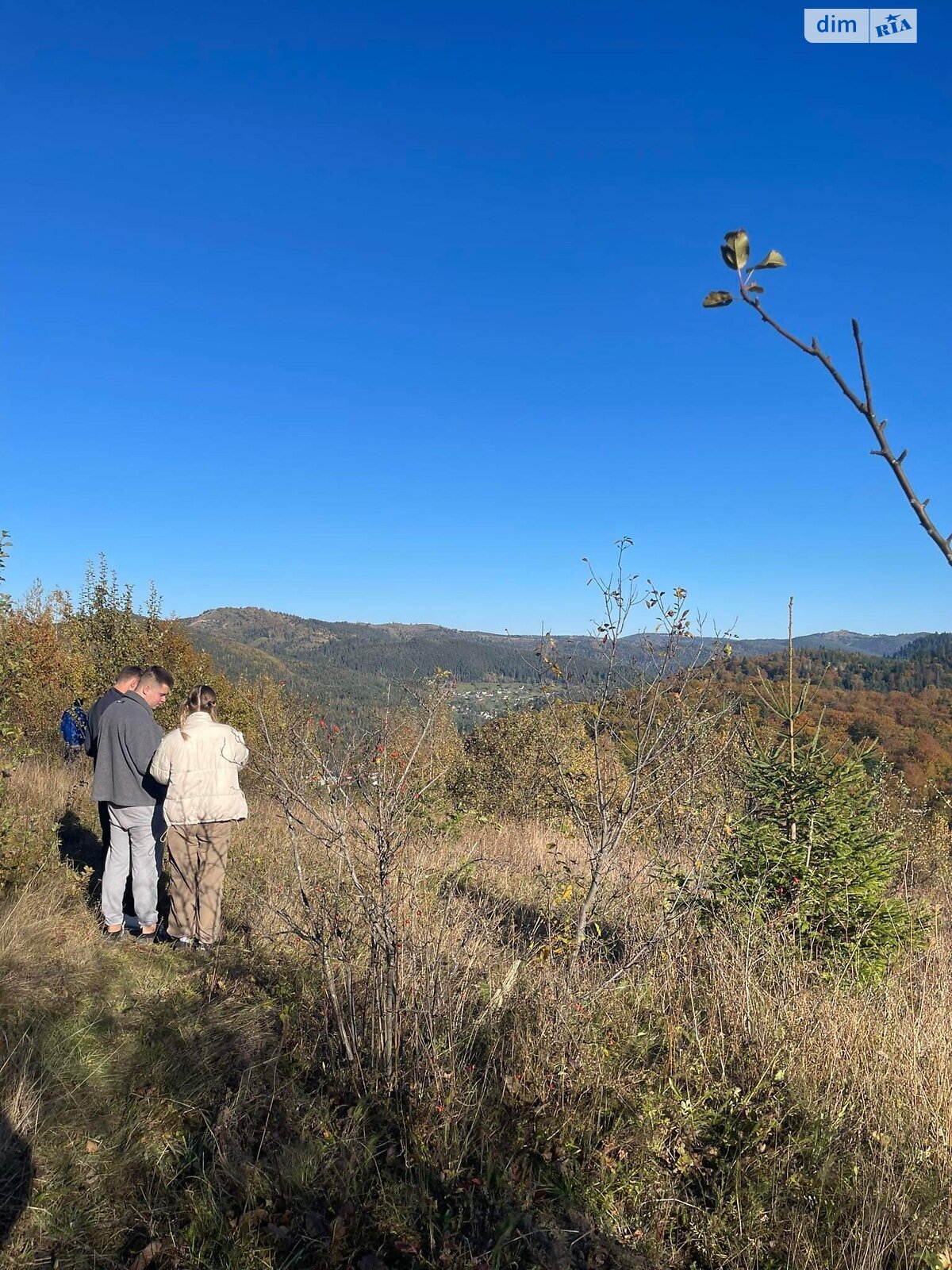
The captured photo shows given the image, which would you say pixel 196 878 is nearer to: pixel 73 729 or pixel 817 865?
pixel 73 729

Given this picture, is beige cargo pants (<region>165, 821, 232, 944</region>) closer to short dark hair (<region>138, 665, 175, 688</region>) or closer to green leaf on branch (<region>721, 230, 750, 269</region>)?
short dark hair (<region>138, 665, 175, 688</region>)

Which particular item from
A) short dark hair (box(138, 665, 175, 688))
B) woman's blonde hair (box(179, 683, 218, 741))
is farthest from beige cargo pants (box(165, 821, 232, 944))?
short dark hair (box(138, 665, 175, 688))

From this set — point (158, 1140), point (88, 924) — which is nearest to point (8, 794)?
point (88, 924)

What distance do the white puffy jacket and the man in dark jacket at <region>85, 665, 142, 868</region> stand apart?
653 millimetres

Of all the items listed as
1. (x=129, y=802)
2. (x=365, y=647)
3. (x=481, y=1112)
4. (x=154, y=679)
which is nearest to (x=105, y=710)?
(x=154, y=679)

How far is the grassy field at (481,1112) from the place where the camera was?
249 cm

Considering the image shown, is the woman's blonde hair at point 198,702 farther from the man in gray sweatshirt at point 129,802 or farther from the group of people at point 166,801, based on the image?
the man in gray sweatshirt at point 129,802

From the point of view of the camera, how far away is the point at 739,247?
728 mm

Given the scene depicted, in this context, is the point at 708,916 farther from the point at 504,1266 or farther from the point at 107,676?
the point at 107,676

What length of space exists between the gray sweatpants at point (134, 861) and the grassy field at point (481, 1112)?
23.9 inches

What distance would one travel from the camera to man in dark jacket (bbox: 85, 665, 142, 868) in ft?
17.7

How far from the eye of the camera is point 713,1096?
10.5 feet

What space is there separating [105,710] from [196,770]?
972mm

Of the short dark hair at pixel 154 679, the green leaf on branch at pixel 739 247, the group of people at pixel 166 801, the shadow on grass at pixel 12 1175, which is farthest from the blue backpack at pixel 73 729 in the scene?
the green leaf on branch at pixel 739 247
